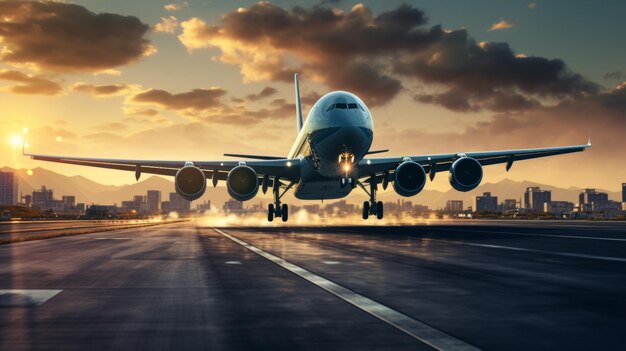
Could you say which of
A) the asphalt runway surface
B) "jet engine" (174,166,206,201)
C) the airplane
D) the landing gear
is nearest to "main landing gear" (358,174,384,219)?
the airplane

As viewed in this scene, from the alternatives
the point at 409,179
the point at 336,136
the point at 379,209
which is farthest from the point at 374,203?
the point at 336,136

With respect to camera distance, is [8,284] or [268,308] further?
[8,284]

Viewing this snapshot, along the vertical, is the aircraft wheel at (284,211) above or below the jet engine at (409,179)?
below

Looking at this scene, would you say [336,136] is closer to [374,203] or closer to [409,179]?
[409,179]

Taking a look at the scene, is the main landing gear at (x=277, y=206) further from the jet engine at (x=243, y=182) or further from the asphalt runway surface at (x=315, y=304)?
the asphalt runway surface at (x=315, y=304)

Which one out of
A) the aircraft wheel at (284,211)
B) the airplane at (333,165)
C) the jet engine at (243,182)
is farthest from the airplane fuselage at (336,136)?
the aircraft wheel at (284,211)

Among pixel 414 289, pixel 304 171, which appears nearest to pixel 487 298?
pixel 414 289

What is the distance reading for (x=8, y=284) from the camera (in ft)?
31.9

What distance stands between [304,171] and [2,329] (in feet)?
104

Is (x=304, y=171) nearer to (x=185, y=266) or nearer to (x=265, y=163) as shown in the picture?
(x=265, y=163)

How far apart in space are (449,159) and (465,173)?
116 inches

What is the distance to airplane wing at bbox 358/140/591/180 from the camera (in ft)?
121

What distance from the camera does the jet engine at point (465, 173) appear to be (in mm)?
34812

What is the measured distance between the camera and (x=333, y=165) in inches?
1348
